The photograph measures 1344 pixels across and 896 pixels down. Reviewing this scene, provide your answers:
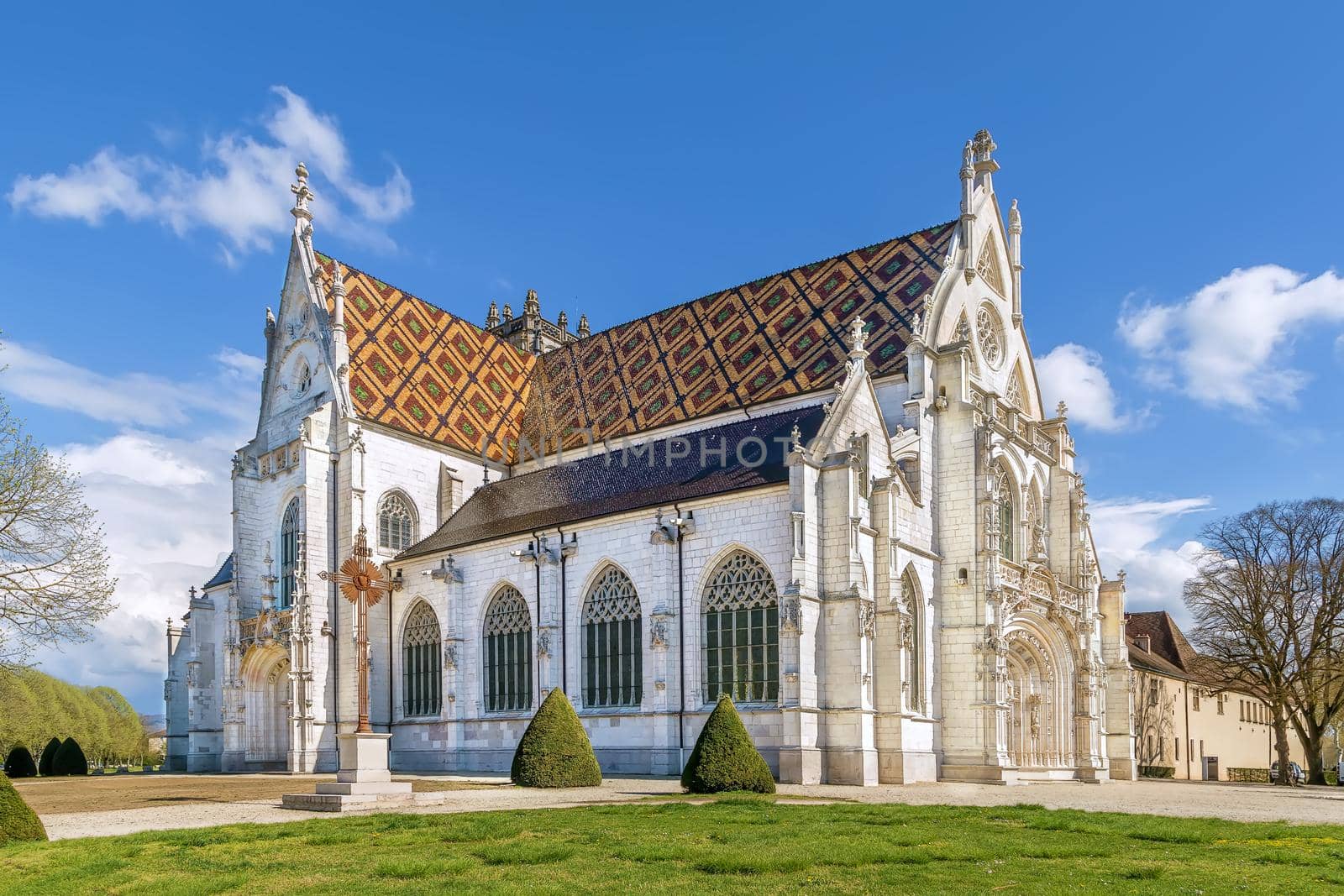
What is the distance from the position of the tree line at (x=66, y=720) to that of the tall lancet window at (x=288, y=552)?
21.0 metres

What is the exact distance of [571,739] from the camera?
825 inches

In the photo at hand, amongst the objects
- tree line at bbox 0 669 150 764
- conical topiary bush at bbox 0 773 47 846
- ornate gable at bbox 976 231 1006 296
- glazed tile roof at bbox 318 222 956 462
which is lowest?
tree line at bbox 0 669 150 764

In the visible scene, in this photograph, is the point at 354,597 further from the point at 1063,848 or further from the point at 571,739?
the point at 1063,848

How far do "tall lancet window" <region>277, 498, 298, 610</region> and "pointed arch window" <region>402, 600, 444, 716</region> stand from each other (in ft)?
13.3

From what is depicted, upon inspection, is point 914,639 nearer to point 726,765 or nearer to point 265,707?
point 726,765

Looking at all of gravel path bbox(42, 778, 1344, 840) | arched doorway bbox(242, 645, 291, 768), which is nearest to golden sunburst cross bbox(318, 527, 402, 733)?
gravel path bbox(42, 778, 1344, 840)

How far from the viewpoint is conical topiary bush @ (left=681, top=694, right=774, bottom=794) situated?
18.8 m

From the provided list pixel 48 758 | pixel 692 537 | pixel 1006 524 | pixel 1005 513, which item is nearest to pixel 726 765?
pixel 692 537

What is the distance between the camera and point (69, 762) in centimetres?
3912

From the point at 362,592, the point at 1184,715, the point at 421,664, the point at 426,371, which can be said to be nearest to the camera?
the point at 362,592

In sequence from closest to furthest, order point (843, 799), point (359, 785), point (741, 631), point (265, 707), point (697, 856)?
point (697, 856)
point (359, 785)
point (843, 799)
point (741, 631)
point (265, 707)

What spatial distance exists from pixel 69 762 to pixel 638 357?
2465 centimetres

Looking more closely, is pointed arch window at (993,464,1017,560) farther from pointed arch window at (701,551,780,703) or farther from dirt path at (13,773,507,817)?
dirt path at (13,773,507,817)

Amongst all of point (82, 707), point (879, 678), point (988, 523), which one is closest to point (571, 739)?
point (879, 678)
